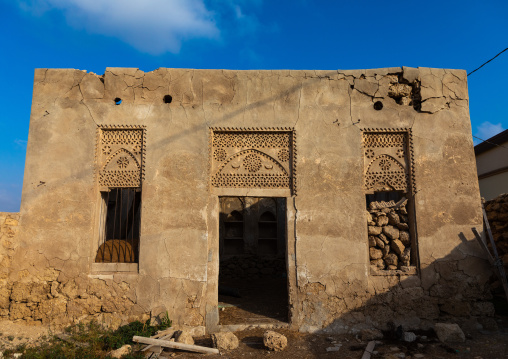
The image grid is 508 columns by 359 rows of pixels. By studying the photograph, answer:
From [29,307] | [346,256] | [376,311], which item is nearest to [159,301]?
[29,307]

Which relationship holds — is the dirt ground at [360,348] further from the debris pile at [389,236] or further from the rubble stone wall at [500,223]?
the rubble stone wall at [500,223]

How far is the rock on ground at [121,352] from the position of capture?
455cm

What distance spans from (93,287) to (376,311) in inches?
172

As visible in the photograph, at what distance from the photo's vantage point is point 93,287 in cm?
565

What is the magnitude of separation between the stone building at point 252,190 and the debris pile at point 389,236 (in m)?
0.02

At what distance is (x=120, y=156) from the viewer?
6.09m

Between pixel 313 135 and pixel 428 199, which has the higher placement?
pixel 313 135

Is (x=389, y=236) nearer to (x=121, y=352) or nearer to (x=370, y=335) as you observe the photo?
(x=370, y=335)

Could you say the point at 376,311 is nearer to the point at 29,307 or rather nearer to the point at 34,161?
the point at 29,307

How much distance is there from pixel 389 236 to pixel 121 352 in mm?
4303

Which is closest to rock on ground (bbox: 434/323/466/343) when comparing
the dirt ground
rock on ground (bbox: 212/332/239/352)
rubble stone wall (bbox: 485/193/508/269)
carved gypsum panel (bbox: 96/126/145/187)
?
the dirt ground

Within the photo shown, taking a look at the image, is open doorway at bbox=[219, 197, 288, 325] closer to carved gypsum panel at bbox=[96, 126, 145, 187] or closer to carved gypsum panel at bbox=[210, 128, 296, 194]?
carved gypsum panel at bbox=[210, 128, 296, 194]

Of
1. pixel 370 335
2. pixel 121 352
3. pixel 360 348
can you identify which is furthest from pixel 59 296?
pixel 370 335

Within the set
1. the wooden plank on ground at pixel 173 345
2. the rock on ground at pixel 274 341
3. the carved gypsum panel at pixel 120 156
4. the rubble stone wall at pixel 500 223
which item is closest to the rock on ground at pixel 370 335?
the rock on ground at pixel 274 341
